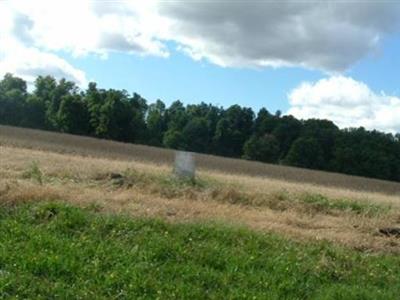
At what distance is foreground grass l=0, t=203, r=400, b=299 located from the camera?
21.9 feet

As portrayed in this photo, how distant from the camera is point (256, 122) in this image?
302ft

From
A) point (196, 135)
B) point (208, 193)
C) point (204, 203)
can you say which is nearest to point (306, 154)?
point (196, 135)

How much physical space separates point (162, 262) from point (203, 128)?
3277 inches

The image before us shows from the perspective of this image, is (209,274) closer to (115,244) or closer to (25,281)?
(115,244)

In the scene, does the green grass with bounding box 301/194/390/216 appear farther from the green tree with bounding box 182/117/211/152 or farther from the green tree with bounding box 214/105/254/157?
the green tree with bounding box 214/105/254/157

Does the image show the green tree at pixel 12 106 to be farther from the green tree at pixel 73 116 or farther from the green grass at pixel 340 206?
the green grass at pixel 340 206

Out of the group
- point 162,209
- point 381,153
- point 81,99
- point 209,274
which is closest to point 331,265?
point 209,274

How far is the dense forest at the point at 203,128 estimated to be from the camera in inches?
2734

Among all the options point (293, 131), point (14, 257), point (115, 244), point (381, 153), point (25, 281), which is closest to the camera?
point (25, 281)

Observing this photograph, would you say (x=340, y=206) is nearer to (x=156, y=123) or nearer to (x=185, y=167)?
(x=185, y=167)

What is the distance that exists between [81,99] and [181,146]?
14.0m

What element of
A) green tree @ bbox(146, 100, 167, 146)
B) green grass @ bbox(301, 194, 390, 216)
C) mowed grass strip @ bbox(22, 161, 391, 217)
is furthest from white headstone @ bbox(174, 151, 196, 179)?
green tree @ bbox(146, 100, 167, 146)

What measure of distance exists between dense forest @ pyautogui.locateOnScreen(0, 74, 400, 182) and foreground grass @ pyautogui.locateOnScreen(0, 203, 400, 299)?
59756 mm

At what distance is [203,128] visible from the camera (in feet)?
298
